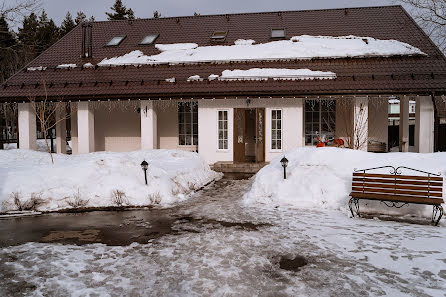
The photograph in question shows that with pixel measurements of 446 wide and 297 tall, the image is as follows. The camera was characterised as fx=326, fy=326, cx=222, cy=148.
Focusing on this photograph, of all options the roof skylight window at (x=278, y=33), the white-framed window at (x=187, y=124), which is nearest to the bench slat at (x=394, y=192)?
the white-framed window at (x=187, y=124)

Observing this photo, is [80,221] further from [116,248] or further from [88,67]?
[88,67]

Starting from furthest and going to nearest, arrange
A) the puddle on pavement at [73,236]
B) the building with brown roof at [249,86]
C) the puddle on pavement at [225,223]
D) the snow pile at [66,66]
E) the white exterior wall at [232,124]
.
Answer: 1. the snow pile at [66,66]
2. the white exterior wall at [232,124]
3. the building with brown roof at [249,86]
4. the puddle on pavement at [225,223]
5. the puddle on pavement at [73,236]

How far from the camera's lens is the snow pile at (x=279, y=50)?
13.2 metres

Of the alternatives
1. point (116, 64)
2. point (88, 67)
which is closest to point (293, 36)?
point (116, 64)

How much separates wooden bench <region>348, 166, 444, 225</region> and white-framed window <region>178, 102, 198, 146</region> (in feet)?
30.5

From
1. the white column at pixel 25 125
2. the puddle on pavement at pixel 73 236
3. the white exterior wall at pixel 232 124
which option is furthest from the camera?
the white column at pixel 25 125

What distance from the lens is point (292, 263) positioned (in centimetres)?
405

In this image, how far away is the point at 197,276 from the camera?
3684 millimetres

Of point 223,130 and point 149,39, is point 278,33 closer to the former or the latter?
point 223,130

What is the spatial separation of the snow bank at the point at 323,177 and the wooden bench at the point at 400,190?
53 cm

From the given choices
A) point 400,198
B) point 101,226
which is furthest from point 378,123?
point 101,226

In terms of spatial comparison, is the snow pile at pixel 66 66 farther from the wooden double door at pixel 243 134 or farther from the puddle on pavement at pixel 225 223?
the puddle on pavement at pixel 225 223

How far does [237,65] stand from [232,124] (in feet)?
8.60

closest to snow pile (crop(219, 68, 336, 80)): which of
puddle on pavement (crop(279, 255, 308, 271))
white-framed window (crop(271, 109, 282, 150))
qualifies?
white-framed window (crop(271, 109, 282, 150))
